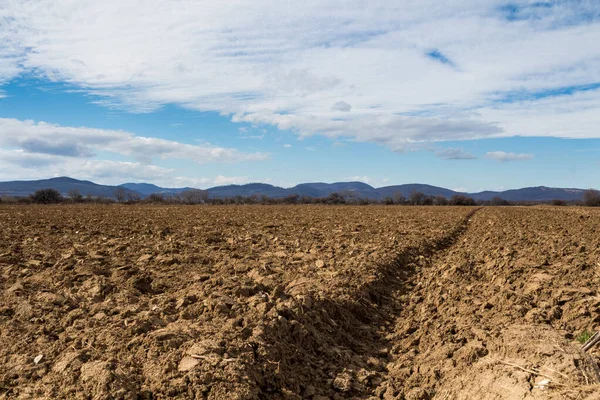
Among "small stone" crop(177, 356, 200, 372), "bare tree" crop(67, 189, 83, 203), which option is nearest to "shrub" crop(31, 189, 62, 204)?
"bare tree" crop(67, 189, 83, 203)

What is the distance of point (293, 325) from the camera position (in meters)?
6.84

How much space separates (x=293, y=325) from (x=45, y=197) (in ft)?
325

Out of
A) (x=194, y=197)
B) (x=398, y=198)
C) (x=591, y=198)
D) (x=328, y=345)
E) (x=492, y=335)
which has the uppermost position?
(x=591, y=198)

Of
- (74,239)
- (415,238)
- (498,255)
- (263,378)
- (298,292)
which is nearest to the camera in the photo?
(263,378)

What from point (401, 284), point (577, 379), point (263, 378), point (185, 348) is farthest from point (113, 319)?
point (401, 284)

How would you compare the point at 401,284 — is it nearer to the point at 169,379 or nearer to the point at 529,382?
the point at 529,382

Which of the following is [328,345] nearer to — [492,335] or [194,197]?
[492,335]

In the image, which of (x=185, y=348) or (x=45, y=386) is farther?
(x=185, y=348)

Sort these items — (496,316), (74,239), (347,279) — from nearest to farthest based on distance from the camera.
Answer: (496,316)
(347,279)
(74,239)

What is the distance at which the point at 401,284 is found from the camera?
1091 cm

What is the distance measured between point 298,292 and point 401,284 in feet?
11.2

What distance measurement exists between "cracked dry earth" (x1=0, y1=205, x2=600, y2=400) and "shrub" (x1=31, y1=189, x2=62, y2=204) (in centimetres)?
8917

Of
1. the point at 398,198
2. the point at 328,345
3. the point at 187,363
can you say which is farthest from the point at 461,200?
the point at 187,363

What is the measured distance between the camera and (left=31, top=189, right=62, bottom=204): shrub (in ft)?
300
